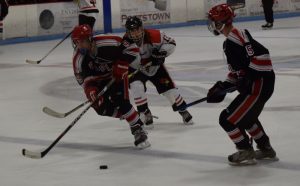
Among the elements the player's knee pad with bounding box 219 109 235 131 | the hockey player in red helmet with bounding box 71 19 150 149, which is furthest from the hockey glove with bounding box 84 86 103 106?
the player's knee pad with bounding box 219 109 235 131

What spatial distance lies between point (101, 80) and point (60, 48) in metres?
7.07

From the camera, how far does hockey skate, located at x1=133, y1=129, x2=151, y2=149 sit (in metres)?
5.07

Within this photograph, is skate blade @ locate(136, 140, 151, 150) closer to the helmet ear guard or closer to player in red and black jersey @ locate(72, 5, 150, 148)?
player in red and black jersey @ locate(72, 5, 150, 148)

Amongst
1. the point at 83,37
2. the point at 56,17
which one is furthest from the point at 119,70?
the point at 56,17

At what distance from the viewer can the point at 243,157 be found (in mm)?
4418

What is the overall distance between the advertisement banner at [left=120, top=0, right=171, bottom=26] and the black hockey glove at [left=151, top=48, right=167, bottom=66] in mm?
8316

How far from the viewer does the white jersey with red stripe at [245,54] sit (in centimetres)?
426

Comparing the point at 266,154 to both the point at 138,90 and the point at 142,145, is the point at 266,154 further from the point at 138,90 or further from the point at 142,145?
the point at 138,90

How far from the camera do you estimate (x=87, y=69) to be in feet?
16.9

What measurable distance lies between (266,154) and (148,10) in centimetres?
1002

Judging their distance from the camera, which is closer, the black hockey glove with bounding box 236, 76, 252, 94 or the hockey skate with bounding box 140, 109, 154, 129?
the black hockey glove with bounding box 236, 76, 252, 94

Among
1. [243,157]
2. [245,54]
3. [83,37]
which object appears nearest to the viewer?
[245,54]

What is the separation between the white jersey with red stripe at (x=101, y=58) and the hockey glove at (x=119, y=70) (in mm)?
34

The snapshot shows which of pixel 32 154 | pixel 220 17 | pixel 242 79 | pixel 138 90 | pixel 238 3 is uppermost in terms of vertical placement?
pixel 220 17
